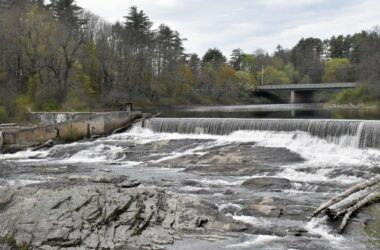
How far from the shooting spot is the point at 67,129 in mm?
28672

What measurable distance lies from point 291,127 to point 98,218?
51.4 feet

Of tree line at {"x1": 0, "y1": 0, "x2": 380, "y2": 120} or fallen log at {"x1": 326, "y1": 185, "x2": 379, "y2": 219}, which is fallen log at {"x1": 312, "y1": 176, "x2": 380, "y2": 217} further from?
tree line at {"x1": 0, "y1": 0, "x2": 380, "y2": 120}

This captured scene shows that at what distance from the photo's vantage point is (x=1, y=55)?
132 ft

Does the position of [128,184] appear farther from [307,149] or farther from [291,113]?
[291,113]

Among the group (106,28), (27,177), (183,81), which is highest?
(106,28)

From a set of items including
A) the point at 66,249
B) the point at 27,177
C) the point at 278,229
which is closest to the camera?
the point at 66,249

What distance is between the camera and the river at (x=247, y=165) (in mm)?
11305

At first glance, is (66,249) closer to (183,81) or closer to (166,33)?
(183,81)

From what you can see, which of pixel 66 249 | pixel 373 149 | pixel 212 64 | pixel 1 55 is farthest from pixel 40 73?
pixel 212 64

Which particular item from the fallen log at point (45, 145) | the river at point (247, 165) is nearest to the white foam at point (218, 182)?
the river at point (247, 165)

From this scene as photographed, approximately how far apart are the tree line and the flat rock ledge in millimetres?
19355

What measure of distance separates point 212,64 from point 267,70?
14755 millimetres

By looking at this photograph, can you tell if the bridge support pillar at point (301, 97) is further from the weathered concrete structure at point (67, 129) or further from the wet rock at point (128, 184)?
the wet rock at point (128, 184)

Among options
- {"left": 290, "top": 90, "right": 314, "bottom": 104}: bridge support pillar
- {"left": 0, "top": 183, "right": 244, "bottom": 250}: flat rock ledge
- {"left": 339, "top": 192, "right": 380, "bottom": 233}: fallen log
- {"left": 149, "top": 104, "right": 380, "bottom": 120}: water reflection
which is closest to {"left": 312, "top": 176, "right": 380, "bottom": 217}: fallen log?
{"left": 339, "top": 192, "right": 380, "bottom": 233}: fallen log
